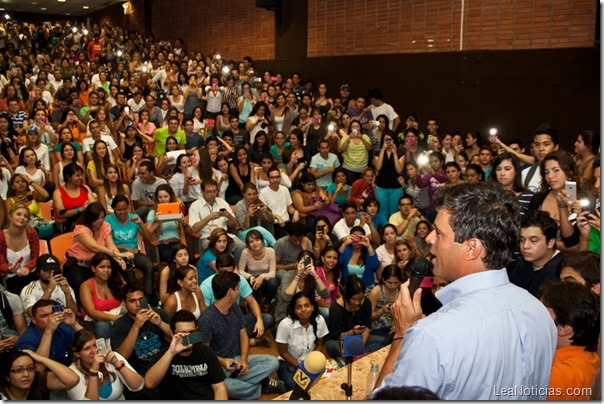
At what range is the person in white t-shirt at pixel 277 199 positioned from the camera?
6617 millimetres

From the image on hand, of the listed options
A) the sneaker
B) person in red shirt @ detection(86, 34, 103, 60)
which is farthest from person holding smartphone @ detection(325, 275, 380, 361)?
person in red shirt @ detection(86, 34, 103, 60)

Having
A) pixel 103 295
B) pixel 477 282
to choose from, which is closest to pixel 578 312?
pixel 477 282

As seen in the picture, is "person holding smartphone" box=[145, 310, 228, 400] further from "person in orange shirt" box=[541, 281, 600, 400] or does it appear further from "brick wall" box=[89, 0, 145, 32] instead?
"brick wall" box=[89, 0, 145, 32]

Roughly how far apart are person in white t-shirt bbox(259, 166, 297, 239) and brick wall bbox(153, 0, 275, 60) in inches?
304

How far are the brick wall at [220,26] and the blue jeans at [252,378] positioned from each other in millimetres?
10428

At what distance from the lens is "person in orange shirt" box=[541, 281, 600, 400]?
1.99 m

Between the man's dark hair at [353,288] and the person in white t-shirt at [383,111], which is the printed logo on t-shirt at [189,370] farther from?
the person in white t-shirt at [383,111]

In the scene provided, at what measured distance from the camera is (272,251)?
5.53 meters

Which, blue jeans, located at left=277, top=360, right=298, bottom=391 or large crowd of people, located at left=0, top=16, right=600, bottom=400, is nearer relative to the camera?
large crowd of people, located at left=0, top=16, right=600, bottom=400

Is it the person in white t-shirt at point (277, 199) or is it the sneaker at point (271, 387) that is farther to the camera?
the person in white t-shirt at point (277, 199)

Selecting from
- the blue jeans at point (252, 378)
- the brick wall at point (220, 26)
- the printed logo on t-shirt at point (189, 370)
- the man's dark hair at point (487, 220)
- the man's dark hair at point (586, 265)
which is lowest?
the blue jeans at point (252, 378)

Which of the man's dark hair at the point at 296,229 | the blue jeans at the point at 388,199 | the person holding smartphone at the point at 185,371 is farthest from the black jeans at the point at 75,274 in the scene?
the blue jeans at the point at 388,199

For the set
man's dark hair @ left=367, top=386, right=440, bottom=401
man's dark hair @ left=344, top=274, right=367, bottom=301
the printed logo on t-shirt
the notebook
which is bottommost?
the printed logo on t-shirt

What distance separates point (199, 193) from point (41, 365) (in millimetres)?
3455
